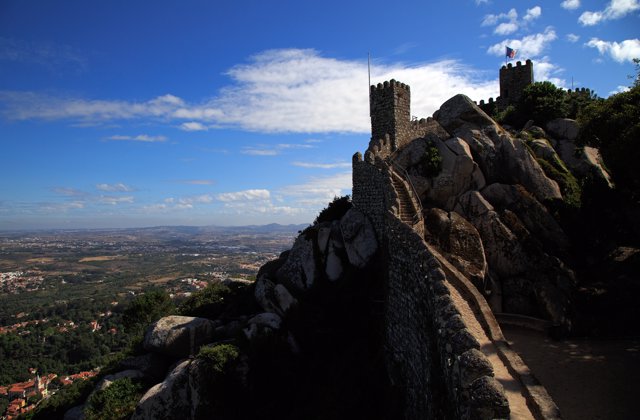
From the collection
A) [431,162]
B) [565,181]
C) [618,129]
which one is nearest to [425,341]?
[618,129]

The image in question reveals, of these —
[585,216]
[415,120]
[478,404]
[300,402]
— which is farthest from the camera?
[415,120]

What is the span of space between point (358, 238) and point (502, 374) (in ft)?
33.9

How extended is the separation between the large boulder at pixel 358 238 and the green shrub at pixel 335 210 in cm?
318

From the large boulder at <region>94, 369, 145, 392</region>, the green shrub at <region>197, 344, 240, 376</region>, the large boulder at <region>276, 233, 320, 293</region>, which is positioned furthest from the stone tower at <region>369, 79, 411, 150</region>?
the large boulder at <region>94, 369, 145, 392</region>

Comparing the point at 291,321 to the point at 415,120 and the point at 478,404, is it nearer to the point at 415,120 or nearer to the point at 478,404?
the point at 478,404

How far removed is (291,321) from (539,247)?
12.1 metres

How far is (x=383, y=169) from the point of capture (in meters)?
18.0

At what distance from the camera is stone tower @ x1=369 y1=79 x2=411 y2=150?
76.2 feet

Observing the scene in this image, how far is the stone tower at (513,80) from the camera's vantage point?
36688 millimetres

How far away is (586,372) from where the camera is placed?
1124 cm

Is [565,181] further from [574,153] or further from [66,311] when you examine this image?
[66,311]

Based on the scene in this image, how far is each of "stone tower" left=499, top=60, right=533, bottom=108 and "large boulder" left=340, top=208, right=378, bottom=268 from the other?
26395mm

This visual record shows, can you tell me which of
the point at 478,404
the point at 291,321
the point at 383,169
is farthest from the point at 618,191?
the point at 478,404

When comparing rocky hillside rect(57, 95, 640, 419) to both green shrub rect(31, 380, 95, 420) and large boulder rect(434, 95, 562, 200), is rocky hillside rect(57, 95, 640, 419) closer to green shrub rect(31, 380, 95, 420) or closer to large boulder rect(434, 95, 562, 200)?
large boulder rect(434, 95, 562, 200)
